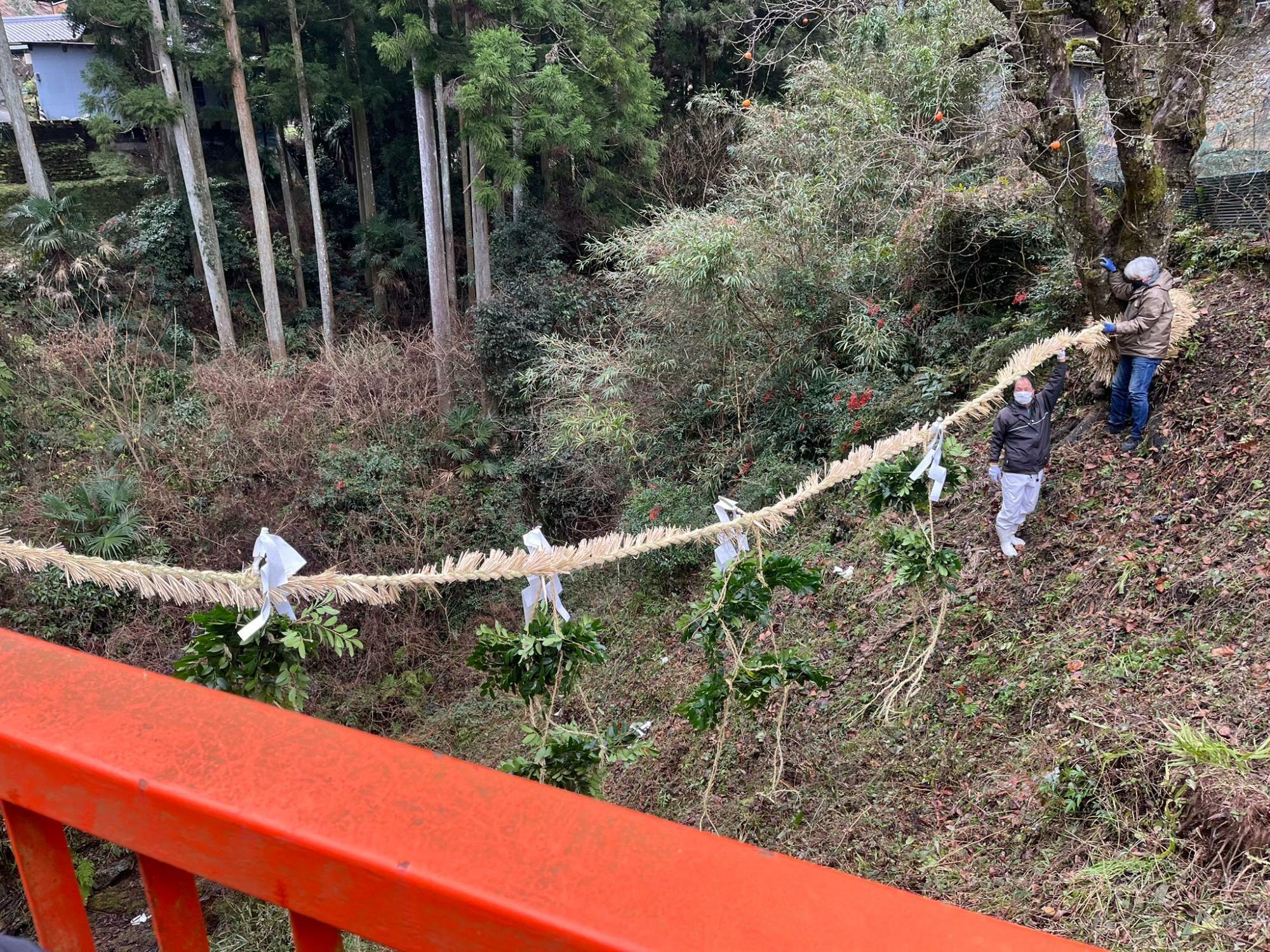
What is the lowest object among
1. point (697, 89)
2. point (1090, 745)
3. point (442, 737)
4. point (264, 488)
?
point (442, 737)

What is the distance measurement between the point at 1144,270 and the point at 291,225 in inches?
600

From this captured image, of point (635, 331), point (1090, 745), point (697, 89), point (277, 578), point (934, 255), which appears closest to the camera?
point (277, 578)

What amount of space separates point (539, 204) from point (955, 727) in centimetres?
1244

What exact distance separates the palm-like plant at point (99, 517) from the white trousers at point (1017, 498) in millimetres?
8761

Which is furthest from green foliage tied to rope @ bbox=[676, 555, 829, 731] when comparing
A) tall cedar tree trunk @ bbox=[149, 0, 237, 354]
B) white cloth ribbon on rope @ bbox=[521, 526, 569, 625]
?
tall cedar tree trunk @ bbox=[149, 0, 237, 354]

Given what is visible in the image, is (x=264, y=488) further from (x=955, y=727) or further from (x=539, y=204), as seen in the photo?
(x=955, y=727)

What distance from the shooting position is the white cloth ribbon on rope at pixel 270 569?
6.33 feet

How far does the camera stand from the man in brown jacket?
4648mm

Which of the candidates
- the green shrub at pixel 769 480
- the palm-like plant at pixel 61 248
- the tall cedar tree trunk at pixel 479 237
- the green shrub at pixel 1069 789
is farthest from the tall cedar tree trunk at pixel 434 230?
the green shrub at pixel 1069 789

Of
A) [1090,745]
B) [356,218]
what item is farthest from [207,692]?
[356,218]

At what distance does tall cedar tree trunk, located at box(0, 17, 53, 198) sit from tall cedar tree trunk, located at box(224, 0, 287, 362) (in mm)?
2738

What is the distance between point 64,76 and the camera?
17141 mm

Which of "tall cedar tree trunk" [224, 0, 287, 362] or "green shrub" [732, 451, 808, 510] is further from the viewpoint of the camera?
"tall cedar tree trunk" [224, 0, 287, 362]

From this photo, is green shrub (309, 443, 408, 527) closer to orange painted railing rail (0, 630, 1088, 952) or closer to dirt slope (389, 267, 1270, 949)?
dirt slope (389, 267, 1270, 949)
